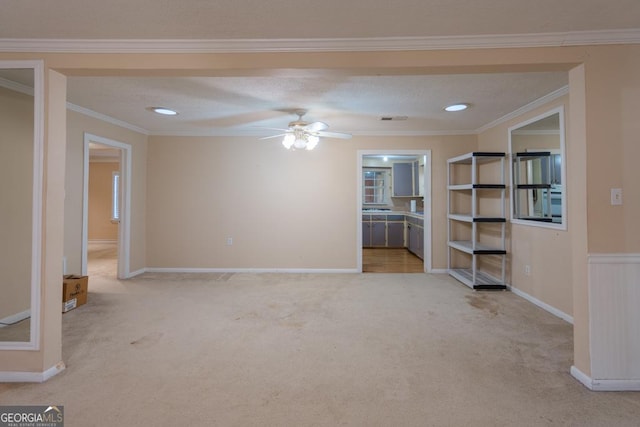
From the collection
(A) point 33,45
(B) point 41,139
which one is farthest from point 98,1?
(B) point 41,139

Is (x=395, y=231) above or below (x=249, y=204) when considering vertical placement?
below

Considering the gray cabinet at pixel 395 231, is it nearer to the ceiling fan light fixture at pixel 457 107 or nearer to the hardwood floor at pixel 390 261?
the hardwood floor at pixel 390 261

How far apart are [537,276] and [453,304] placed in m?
0.99

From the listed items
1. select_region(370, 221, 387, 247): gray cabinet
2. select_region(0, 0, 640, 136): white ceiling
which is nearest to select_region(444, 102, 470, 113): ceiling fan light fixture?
select_region(0, 0, 640, 136): white ceiling

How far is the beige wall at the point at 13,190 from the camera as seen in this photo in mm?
2711

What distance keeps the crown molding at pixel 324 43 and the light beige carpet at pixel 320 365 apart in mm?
2143

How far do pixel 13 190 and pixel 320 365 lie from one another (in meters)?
3.17

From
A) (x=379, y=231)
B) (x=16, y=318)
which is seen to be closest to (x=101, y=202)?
(x=16, y=318)

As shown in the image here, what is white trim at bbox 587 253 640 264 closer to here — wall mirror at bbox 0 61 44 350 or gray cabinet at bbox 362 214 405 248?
wall mirror at bbox 0 61 44 350

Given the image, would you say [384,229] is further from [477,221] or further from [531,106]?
[531,106]

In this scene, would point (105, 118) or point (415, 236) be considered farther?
point (415, 236)

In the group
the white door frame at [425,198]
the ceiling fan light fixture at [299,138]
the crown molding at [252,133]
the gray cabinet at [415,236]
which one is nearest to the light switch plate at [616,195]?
the ceiling fan light fixture at [299,138]

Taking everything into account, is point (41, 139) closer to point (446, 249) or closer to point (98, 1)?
point (98, 1)

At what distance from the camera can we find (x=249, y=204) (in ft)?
16.1
